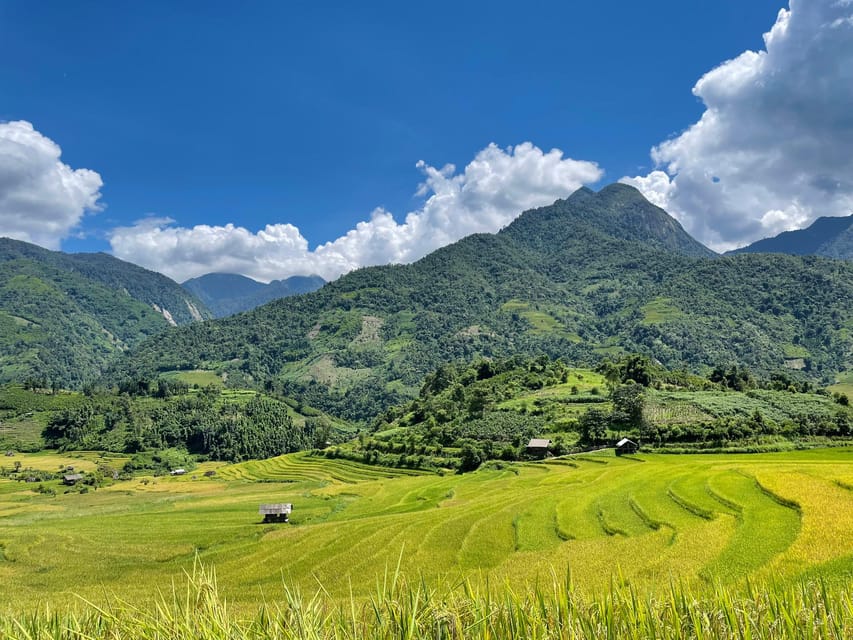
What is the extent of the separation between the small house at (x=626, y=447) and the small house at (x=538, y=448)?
35.5ft

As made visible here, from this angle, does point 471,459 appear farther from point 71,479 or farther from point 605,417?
point 71,479

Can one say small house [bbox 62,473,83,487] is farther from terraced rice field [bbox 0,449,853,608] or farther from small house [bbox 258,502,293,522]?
small house [bbox 258,502,293,522]

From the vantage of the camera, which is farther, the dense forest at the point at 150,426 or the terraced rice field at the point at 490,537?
the dense forest at the point at 150,426

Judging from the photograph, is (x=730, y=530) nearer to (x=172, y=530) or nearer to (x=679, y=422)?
(x=172, y=530)

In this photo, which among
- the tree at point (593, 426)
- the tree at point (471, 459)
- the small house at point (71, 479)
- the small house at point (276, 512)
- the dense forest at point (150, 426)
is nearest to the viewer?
the small house at point (276, 512)

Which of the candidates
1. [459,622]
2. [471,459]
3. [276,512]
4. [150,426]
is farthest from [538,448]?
[150,426]

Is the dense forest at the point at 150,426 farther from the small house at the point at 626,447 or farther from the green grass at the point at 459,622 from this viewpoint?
the green grass at the point at 459,622

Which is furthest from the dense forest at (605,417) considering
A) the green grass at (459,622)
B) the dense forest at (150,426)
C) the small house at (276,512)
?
the green grass at (459,622)

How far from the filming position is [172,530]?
158ft

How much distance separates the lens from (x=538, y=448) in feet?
256

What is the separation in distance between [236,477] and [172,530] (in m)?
53.4

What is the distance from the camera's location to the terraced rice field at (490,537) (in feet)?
68.5

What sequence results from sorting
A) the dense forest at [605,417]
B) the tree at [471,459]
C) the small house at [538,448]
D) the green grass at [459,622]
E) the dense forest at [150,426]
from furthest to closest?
1. the dense forest at [150,426]
2. the tree at [471,459]
3. the small house at [538,448]
4. the dense forest at [605,417]
5. the green grass at [459,622]

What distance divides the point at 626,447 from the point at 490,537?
159ft
